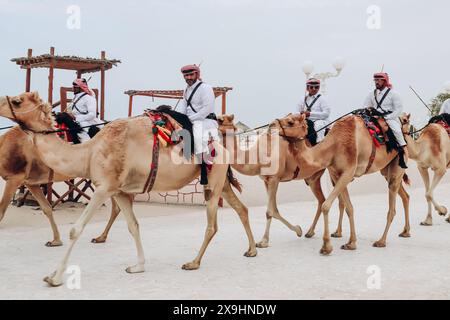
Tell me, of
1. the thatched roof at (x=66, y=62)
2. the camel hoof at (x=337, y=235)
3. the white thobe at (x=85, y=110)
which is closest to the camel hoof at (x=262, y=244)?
the camel hoof at (x=337, y=235)

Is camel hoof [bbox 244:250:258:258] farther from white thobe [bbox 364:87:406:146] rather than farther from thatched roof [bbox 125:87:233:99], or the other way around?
thatched roof [bbox 125:87:233:99]

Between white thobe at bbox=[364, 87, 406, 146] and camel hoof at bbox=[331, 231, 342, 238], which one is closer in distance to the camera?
white thobe at bbox=[364, 87, 406, 146]

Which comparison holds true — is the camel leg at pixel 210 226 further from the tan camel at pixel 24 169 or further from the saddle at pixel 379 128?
the saddle at pixel 379 128

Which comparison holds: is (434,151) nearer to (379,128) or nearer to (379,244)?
(379,128)

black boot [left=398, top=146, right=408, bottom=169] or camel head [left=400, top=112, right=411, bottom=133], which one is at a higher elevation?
camel head [left=400, top=112, right=411, bottom=133]

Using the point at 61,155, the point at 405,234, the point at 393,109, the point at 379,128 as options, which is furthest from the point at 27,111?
the point at 405,234

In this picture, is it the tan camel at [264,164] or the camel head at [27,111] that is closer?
the camel head at [27,111]

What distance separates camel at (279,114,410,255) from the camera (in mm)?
7621

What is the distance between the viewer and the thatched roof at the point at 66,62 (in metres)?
11.6

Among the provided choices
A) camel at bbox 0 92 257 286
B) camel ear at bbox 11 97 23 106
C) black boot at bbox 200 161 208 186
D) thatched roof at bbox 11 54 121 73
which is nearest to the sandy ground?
camel at bbox 0 92 257 286

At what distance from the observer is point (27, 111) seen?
20.4 ft

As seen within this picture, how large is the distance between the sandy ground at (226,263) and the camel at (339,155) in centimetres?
70

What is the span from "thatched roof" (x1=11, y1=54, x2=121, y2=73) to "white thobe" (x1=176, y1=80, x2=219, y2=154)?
5.67m

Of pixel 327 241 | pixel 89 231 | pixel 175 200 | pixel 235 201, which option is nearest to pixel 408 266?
pixel 327 241
